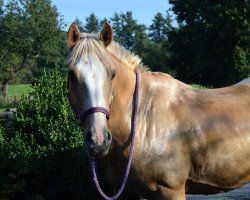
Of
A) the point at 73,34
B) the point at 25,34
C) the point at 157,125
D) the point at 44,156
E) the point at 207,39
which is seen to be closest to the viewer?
the point at 73,34

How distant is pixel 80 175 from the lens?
5992 millimetres

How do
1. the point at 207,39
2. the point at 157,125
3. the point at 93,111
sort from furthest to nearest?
the point at 207,39 → the point at 157,125 → the point at 93,111

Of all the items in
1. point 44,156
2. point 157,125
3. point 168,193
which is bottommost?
point 168,193

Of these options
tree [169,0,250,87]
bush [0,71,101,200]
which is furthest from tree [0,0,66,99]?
bush [0,71,101,200]

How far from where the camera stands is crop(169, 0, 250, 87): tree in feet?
141

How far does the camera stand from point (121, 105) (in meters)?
3.91

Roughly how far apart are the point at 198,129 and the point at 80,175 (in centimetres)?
238

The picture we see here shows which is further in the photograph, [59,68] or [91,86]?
[59,68]

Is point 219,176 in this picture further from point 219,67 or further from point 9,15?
point 9,15

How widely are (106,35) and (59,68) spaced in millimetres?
3496

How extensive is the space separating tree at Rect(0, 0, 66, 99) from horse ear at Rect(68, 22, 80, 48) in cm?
4859

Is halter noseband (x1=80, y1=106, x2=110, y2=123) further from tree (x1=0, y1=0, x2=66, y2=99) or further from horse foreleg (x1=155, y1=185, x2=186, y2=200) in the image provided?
tree (x1=0, y1=0, x2=66, y2=99)

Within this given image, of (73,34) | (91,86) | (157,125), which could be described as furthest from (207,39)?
(91,86)

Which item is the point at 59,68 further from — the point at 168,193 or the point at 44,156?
the point at 168,193
